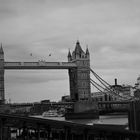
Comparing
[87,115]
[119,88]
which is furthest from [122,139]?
[119,88]

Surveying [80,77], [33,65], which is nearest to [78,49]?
[80,77]

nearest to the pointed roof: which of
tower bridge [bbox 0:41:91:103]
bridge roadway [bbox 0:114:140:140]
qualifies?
tower bridge [bbox 0:41:91:103]

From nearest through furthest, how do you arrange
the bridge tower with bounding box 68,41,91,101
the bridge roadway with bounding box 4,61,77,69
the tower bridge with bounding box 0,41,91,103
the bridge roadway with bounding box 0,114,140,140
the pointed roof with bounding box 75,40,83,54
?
the bridge roadway with bounding box 0,114,140,140, the bridge roadway with bounding box 4,61,77,69, the tower bridge with bounding box 0,41,91,103, the bridge tower with bounding box 68,41,91,101, the pointed roof with bounding box 75,40,83,54

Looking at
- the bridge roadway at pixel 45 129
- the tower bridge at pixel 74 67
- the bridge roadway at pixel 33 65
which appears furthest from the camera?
the tower bridge at pixel 74 67

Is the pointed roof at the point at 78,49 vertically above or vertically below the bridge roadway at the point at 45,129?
above

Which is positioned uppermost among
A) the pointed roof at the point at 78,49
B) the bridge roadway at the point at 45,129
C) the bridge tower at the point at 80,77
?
the pointed roof at the point at 78,49

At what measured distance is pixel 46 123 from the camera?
15.8 m

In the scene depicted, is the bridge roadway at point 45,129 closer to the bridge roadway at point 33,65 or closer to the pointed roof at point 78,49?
the bridge roadway at point 33,65

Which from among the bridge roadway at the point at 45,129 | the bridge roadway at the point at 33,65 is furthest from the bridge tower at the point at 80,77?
the bridge roadway at the point at 45,129

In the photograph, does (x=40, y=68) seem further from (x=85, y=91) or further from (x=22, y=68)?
(x=85, y=91)

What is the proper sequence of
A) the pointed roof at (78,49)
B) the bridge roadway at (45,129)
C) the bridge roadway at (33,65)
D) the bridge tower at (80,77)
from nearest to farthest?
1. the bridge roadway at (45,129)
2. the bridge roadway at (33,65)
3. the bridge tower at (80,77)
4. the pointed roof at (78,49)

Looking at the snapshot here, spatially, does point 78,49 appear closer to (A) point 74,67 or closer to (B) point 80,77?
(A) point 74,67

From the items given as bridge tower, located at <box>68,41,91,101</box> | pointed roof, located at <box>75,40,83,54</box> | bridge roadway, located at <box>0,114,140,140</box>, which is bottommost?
bridge roadway, located at <box>0,114,140,140</box>

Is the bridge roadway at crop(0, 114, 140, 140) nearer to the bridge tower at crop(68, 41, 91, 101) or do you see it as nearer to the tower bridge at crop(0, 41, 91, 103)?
the tower bridge at crop(0, 41, 91, 103)
